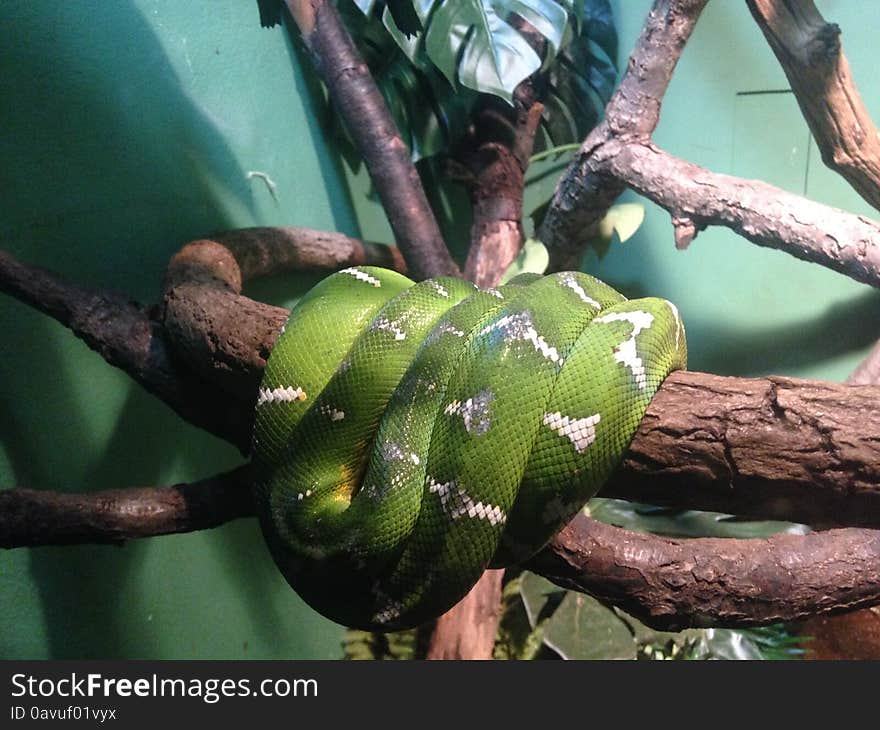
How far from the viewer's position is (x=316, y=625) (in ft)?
8.97

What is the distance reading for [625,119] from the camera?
230cm

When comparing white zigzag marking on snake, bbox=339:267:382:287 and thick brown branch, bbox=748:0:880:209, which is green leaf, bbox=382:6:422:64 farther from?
white zigzag marking on snake, bbox=339:267:382:287

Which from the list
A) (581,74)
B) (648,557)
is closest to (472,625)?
(648,557)

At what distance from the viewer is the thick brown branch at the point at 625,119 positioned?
7.16 feet

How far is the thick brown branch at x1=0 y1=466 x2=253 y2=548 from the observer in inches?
58.0

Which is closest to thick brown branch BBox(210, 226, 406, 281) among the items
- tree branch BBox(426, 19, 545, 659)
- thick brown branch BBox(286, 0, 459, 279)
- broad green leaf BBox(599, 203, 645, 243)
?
thick brown branch BBox(286, 0, 459, 279)

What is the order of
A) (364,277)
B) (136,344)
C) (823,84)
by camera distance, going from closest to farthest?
(364,277), (136,344), (823,84)

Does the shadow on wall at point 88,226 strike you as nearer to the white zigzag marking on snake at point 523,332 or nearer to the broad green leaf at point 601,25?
the white zigzag marking on snake at point 523,332

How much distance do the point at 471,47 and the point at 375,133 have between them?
42 cm

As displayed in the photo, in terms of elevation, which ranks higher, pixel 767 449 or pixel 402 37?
pixel 402 37

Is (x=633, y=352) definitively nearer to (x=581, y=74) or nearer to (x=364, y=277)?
(x=364, y=277)

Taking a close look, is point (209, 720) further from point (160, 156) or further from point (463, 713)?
point (160, 156)

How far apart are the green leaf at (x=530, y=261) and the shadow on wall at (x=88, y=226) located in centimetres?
106

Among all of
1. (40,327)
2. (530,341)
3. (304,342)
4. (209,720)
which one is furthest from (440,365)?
(40,327)
